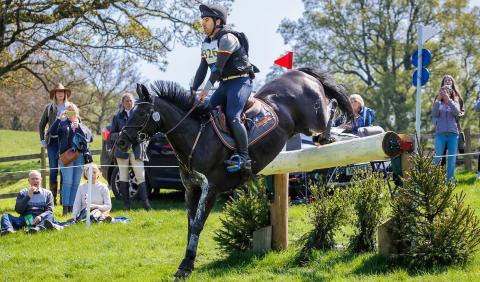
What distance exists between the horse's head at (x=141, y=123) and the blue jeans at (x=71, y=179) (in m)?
4.99

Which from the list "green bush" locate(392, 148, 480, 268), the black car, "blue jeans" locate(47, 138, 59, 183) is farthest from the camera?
the black car

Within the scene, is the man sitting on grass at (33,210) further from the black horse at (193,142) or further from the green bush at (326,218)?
the green bush at (326,218)

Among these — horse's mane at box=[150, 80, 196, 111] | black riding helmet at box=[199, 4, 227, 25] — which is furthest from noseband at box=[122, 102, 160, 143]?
black riding helmet at box=[199, 4, 227, 25]

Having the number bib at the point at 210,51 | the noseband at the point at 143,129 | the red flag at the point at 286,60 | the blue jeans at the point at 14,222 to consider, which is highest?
the red flag at the point at 286,60

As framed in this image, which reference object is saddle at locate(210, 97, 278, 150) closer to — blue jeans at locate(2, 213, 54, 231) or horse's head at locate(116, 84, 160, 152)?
horse's head at locate(116, 84, 160, 152)

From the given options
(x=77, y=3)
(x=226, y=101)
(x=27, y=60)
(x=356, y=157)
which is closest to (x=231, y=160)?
(x=226, y=101)

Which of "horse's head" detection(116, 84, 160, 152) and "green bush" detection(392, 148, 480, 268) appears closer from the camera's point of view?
"green bush" detection(392, 148, 480, 268)

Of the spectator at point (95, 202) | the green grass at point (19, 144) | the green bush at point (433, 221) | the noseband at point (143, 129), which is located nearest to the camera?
the green bush at point (433, 221)

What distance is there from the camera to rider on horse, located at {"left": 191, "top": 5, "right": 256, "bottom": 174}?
7.20 m

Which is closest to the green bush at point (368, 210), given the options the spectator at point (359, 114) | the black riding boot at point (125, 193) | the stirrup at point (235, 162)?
the stirrup at point (235, 162)

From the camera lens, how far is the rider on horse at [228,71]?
720 centimetres

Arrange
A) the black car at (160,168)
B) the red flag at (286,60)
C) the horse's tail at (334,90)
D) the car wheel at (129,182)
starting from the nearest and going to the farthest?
1. the horse's tail at (334,90)
2. the red flag at (286,60)
3. the black car at (160,168)
4. the car wheel at (129,182)

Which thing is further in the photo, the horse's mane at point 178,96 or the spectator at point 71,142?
the spectator at point 71,142

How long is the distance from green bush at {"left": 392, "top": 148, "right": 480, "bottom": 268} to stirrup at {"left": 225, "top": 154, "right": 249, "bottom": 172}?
1763mm
